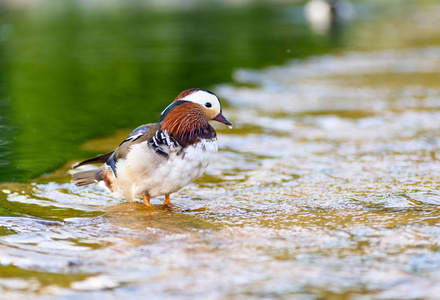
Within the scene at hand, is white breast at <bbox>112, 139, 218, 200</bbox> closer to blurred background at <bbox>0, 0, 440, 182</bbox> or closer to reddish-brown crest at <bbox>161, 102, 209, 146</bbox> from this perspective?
reddish-brown crest at <bbox>161, 102, 209, 146</bbox>

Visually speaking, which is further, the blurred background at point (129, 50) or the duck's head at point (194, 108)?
the blurred background at point (129, 50)

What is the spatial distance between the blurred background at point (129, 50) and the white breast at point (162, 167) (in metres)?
2.12

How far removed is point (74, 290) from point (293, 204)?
2579mm

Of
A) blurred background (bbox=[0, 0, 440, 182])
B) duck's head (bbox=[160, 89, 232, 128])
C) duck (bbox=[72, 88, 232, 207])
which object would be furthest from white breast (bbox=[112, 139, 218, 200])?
blurred background (bbox=[0, 0, 440, 182])

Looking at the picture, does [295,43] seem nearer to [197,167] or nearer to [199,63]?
[199,63]

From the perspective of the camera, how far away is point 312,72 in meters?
15.3

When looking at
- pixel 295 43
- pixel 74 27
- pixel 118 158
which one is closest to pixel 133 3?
pixel 74 27

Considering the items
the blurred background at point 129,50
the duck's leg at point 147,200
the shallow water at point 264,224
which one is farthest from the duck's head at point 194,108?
the blurred background at point 129,50

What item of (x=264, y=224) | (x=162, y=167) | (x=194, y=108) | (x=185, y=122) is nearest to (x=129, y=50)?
(x=194, y=108)

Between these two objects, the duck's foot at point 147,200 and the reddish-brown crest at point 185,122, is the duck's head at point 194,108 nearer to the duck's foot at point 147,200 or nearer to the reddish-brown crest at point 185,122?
the reddish-brown crest at point 185,122

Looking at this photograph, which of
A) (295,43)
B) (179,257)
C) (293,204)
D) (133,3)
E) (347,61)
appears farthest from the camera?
(133,3)

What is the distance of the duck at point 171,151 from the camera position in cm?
558

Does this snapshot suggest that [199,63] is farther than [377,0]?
No

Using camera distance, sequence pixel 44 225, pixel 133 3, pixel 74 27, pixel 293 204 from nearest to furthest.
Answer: pixel 44 225 → pixel 293 204 → pixel 74 27 → pixel 133 3
